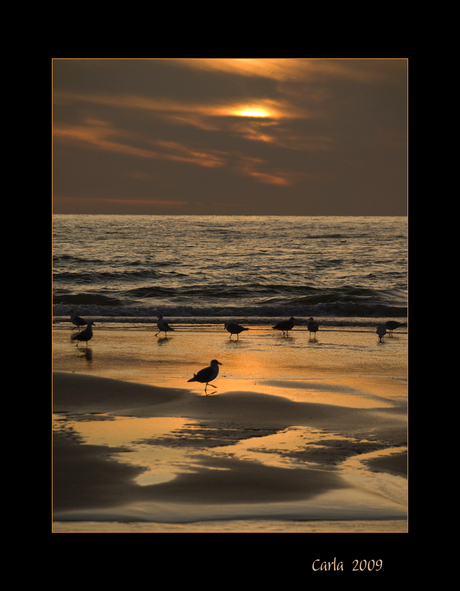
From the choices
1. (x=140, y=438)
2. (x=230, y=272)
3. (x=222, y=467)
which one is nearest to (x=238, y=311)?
(x=230, y=272)

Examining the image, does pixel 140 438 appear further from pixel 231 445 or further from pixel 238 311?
pixel 238 311

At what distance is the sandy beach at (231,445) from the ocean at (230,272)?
7.99 m

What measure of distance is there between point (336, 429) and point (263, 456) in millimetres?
1413

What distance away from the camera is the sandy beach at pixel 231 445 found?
4.51 m

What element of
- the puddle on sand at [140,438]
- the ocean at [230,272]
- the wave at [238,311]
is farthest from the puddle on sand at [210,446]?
the wave at [238,311]

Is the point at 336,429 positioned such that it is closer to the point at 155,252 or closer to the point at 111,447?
the point at 111,447

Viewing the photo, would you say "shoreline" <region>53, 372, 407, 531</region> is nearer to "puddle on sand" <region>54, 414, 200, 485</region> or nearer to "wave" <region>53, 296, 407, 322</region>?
"puddle on sand" <region>54, 414, 200, 485</region>

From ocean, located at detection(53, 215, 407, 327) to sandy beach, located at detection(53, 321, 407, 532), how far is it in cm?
799

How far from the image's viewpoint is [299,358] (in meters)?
11.3

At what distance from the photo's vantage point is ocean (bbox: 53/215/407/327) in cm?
1981

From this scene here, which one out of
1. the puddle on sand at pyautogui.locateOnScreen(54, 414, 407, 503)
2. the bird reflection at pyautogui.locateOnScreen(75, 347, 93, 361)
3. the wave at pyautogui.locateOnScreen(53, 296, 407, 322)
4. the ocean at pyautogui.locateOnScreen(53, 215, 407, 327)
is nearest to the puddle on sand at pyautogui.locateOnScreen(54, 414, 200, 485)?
the puddle on sand at pyautogui.locateOnScreen(54, 414, 407, 503)

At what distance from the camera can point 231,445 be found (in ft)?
19.6

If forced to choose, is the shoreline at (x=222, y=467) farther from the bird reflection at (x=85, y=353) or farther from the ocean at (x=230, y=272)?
the ocean at (x=230, y=272)
